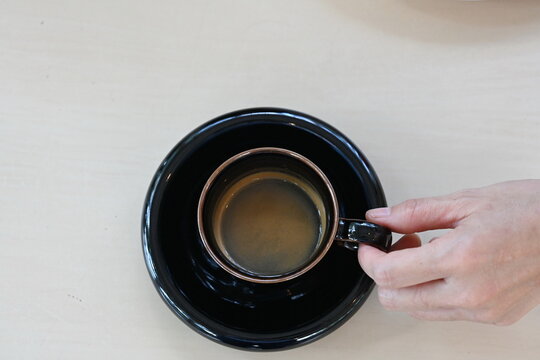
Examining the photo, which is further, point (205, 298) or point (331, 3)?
point (331, 3)

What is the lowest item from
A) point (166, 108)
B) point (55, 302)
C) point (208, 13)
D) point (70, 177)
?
point (55, 302)

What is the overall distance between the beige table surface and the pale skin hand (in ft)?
0.42

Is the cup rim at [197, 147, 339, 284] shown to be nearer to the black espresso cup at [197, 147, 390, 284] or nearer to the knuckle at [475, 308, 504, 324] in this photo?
the black espresso cup at [197, 147, 390, 284]

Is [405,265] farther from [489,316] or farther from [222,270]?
[222,270]

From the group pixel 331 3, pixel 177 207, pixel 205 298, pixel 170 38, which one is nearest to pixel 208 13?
pixel 170 38

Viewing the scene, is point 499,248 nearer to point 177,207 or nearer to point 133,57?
point 177,207

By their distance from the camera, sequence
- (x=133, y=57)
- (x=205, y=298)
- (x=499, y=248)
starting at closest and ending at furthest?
(x=499, y=248) → (x=205, y=298) → (x=133, y=57)

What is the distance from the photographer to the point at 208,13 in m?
0.73

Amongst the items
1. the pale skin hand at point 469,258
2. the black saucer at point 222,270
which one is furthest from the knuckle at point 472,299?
the black saucer at point 222,270

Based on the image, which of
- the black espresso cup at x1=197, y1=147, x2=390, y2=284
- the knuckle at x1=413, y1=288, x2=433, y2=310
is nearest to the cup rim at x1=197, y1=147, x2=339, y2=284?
→ the black espresso cup at x1=197, y1=147, x2=390, y2=284

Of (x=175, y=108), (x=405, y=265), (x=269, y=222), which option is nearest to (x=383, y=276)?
(x=405, y=265)

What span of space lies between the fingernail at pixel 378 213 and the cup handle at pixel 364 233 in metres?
0.02

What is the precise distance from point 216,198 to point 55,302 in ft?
0.83

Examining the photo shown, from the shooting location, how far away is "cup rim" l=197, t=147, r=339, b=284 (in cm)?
56
